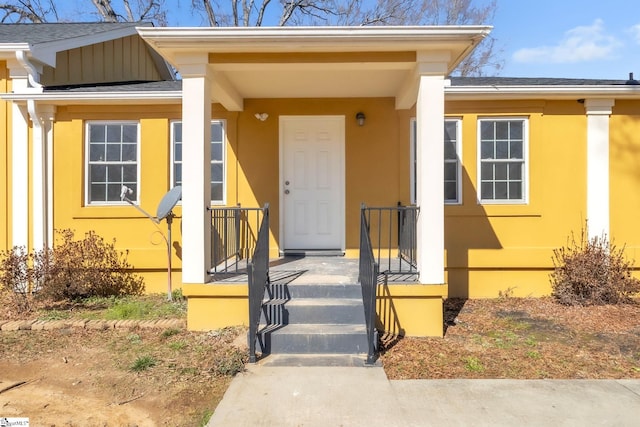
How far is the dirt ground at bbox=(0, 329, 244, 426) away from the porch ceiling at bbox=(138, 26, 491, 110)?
304 cm

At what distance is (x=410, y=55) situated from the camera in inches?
191

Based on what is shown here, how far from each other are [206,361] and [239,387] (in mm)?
661

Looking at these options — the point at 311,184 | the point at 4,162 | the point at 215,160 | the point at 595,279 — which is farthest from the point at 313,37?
the point at 4,162

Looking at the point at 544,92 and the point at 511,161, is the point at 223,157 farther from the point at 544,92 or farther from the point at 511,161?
the point at 544,92

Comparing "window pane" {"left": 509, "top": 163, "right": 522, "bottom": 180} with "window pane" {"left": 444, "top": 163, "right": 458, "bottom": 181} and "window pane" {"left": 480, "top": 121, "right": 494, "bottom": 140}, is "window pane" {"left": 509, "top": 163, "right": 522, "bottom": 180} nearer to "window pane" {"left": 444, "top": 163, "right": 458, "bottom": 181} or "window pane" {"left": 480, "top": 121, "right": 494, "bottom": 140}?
"window pane" {"left": 480, "top": 121, "right": 494, "bottom": 140}

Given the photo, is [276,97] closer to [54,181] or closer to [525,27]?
[54,181]

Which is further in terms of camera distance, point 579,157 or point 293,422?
point 579,157

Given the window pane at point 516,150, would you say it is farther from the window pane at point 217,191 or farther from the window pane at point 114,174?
the window pane at point 114,174

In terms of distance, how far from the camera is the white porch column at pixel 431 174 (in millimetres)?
4770

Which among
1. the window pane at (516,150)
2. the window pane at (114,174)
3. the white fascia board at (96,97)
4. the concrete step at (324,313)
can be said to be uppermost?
the white fascia board at (96,97)

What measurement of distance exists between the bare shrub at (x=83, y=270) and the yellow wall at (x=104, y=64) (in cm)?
279

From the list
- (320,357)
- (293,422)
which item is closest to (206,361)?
(320,357)

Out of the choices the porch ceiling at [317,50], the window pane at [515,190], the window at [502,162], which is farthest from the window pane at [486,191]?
the porch ceiling at [317,50]

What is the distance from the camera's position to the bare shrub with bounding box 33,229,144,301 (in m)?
5.94
